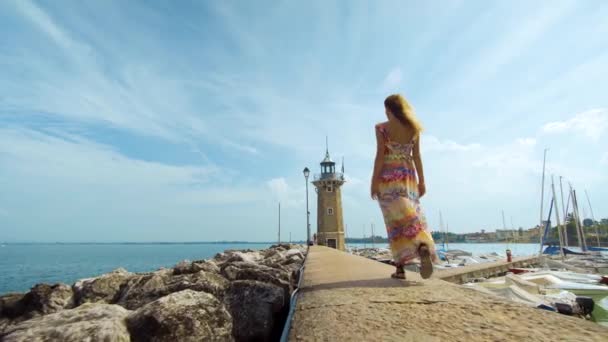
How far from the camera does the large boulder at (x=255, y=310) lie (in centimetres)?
381

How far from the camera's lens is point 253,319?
12.8 ft

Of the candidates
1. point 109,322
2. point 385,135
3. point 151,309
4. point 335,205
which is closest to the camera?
point 109,322

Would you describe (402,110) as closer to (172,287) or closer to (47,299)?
(172,287)

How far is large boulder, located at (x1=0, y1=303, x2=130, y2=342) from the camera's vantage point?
7.13 ft

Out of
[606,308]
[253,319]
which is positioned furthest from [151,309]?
[606,308]

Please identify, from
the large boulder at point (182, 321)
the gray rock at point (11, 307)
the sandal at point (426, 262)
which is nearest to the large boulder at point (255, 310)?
the large boulder at point (182, 321)

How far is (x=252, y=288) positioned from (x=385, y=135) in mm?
2603

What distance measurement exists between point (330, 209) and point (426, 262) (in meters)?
29.6

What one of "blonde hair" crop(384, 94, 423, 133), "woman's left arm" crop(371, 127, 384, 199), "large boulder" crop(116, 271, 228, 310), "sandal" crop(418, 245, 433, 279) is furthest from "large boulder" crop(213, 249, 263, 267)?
"blonde hair" crop(384, 94, 423, 133)

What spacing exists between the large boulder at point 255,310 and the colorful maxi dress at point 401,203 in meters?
1.69

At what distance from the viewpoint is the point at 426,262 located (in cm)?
345

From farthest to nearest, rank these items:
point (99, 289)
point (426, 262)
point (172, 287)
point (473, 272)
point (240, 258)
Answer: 1. point (473, 272)
2. point (240, 258)
3. point (99, 289)
4. point (172, 287)
5. point (426, 262)

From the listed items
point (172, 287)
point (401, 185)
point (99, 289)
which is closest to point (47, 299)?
point (99, 289)

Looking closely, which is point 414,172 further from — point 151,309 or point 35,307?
point 35,307
